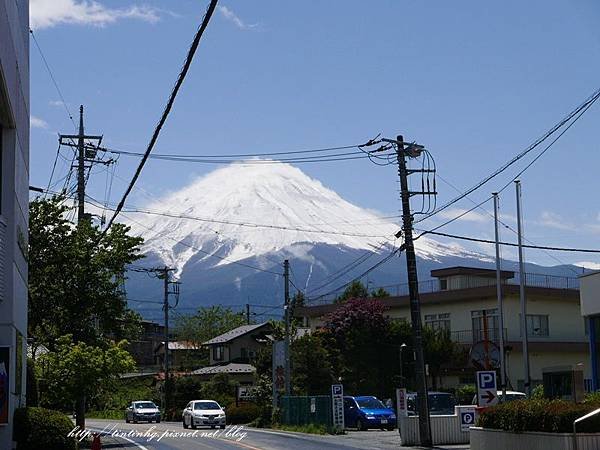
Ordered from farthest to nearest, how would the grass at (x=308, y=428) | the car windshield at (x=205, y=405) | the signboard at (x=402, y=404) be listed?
1. the car windshield at (x=205, y=405)
2. the grass at (x=308, y=428)
3. the signboard at (x=402, y=404)

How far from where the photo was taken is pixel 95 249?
41.6 metres

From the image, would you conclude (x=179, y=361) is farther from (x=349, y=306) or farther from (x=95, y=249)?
(x=95, y=249)

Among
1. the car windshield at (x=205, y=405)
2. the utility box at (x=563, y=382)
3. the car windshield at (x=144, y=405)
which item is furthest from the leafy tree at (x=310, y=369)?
the utility box at (x=563, y=382)

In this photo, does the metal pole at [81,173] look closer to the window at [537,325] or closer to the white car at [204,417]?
the white car at [204,417]

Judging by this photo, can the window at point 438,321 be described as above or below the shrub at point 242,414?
above

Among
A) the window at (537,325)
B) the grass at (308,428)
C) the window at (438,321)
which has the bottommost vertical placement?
the grass at (308,428)

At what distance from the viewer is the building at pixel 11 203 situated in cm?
2269

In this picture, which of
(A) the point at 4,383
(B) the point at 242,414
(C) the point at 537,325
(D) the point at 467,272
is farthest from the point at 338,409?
(A) the point at 4,383

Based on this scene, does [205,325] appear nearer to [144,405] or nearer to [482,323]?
[144,405]

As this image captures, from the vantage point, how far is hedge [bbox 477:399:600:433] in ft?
67.5

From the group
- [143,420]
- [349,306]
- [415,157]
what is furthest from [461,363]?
[415,157]

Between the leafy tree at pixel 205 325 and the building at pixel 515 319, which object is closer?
the building at pixel 515 319

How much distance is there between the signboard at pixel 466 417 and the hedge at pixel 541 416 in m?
8.67

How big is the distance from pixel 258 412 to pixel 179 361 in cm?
6294
